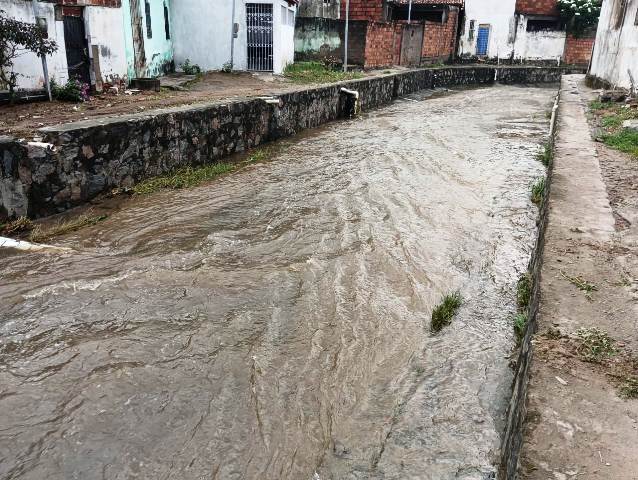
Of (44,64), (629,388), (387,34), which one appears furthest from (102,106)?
(387,34)

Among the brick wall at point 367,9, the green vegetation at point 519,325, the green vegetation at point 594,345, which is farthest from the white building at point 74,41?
the brick wall at point 367,9

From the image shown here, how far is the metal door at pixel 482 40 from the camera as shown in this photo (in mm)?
31828

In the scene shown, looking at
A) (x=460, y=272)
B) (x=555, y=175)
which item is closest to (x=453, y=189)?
(x=555, y=175)

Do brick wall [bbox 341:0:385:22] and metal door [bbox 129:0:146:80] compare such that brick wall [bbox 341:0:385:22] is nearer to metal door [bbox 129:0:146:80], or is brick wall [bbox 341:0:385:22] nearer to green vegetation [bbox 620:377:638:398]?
metal door [bbox 129:0:146:80]

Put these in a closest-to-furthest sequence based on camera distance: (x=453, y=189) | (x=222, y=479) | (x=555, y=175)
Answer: (x=222, y=479) → (x=555, y=175) → (x=453, y=189)

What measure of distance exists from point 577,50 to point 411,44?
38.8 ft

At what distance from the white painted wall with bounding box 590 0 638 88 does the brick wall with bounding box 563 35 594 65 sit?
1260 centimetres

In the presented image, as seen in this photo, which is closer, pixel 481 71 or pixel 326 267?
pixel 326 267

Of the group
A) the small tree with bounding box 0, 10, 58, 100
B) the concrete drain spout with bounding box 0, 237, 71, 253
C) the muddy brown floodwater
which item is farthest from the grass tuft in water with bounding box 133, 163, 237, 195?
the small tree with bounding box 0, 10, 58, 100

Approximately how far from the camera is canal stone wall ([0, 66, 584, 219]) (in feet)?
19.1

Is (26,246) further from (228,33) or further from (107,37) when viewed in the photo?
(228,33)

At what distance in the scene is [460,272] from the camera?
532 centimetres

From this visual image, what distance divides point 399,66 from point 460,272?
21.7 meters

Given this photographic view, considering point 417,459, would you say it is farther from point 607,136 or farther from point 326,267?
point 607,136
